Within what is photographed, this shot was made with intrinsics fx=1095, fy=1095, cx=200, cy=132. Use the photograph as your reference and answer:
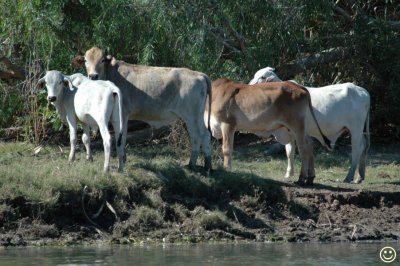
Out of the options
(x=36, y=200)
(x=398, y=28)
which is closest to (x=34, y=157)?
(x=36, y=200)

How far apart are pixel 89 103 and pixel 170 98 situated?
4.10 feet

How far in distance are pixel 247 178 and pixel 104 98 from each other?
2361 mm

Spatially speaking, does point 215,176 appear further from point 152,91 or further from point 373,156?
point 373,156

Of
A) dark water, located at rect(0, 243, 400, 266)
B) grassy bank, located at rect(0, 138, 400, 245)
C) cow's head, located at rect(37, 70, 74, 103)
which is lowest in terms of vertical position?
dark water, located at rect(0, 243, 400, 266)

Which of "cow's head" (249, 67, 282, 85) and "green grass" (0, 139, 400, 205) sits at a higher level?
"cow's head" (249, 67, 282, 85)

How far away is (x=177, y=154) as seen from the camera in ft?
60.3

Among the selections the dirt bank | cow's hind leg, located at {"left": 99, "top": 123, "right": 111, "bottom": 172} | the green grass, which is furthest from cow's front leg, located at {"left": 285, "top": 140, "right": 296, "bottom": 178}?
cow's hind leg, located at {"left": 99, "top": 123, "right": 111, "bottom": 172}

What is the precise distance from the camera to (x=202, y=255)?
41.2ft

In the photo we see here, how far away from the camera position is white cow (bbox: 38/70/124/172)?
47.0 feet

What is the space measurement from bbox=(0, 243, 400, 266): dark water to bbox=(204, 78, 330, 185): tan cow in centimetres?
270

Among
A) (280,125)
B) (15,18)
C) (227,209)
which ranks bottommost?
(227,209)

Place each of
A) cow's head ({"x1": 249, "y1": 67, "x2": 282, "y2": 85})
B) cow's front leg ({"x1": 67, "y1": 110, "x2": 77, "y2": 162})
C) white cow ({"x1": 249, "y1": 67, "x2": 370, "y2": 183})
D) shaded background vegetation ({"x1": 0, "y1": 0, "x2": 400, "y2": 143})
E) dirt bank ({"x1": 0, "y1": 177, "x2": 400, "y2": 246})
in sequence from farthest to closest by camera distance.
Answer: shaded background vegetation ({"x1": 0, "y1": 0, "x2": 400, "y2": 143}) < cow's head ({"x1": 249, "y1": 67, "x2": 282, "y2": 85}) < white cow ({"x1": 249, "y1": 67, "x2": 370, "y2": 183}) < cow's front leg ({"x1": 67, "y1": 110, "x2": 77, "y2": 162}) < dirt bank ({"x1": 0, "y1": 177, "x2": 400, "y2": 246})

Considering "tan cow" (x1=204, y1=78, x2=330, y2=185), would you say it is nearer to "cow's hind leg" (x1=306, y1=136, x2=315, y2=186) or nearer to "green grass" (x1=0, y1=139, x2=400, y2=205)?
"cow's hind leg" (x1=306, y1=136, x2=315, y2=186)

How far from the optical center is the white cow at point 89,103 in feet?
47.0
